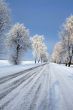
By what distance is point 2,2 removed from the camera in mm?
40062

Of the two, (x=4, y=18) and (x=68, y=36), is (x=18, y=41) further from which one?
(x=4, y=18)

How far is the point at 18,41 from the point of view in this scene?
5619cm

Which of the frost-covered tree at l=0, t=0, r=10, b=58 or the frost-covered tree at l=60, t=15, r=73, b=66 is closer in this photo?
the frost-covered tree at l=0, t=0, r=10, b=58

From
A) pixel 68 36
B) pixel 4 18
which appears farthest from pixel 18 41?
pixel 4 18

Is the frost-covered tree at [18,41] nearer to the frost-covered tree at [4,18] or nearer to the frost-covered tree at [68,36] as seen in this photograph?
the frost-covered tree at [68,36]

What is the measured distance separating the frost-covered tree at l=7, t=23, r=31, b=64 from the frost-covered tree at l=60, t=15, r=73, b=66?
9207mm

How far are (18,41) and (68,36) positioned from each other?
41.5 ft

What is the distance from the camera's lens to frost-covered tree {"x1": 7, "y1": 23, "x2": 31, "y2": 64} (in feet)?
180

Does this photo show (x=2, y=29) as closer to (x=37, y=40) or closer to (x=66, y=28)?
(x=66, y=28)

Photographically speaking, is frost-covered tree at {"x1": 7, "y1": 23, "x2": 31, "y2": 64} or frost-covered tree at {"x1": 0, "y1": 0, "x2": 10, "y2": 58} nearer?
frost-covered tree at {"x1": 0, "y1": 0, "x2": 10, "y2": 58}

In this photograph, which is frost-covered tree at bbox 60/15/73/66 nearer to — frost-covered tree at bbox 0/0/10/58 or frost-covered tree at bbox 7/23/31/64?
frost-covered tree at bbox 7/23/31/64

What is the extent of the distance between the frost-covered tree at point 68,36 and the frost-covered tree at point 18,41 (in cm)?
921

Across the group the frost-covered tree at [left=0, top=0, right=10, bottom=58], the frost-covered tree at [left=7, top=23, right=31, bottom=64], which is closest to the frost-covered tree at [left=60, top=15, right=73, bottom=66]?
the frost-covered tree at [left=7, top=23, right=31, bottom=64]

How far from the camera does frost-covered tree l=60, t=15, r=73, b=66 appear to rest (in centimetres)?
5488
